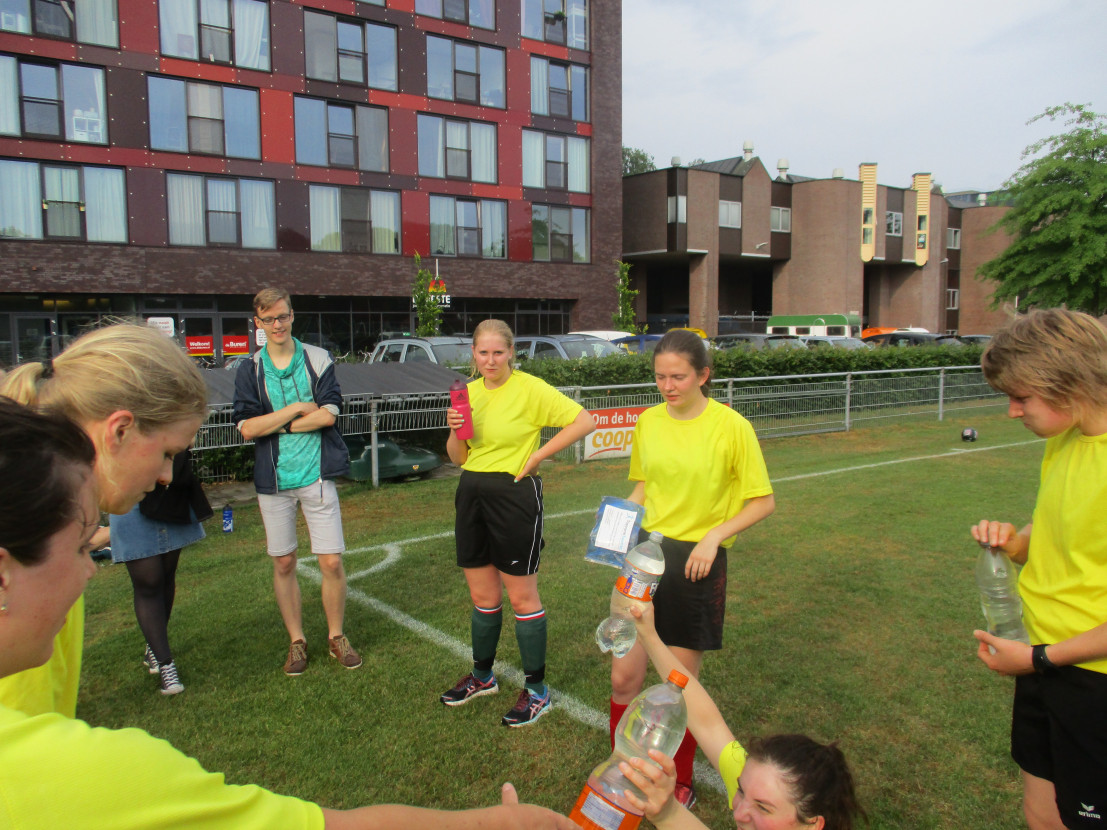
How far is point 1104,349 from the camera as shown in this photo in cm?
200

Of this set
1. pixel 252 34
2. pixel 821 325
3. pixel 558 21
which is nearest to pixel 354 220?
pixel 252 34

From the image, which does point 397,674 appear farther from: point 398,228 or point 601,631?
point 398,228

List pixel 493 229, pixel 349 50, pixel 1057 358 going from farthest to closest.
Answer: pixel 493 229 → pixel 349 50 → pixel 1057 358

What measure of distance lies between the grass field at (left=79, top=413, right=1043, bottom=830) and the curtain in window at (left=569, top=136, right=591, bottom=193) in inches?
985

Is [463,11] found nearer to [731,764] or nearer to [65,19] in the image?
[65,19]

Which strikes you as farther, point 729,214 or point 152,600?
point 729,214

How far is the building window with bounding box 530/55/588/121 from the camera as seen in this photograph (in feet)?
95.9

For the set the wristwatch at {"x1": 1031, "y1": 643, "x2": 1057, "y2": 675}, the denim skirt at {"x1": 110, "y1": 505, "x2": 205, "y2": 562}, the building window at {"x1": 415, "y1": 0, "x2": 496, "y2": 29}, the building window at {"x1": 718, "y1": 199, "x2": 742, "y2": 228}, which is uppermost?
the building window at {"x1": 415, "y1": 0, "x2": 496, "y2": 29}

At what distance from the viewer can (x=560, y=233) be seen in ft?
100

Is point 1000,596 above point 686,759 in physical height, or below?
above

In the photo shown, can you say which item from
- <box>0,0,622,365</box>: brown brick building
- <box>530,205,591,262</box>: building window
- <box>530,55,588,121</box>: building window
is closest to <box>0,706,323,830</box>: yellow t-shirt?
<box>0,0,622,365</box>: brown brick building

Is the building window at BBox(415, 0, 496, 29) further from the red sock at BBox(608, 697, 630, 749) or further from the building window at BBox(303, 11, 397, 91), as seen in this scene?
the red sock at BBox(608, 697, 630, 749)

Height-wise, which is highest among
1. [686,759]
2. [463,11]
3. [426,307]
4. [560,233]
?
[463,11]

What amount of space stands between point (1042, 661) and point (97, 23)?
27.2 metres
